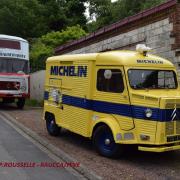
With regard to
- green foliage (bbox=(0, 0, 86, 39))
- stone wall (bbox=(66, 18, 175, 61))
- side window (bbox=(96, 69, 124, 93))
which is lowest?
side window (bbox=(96, 69, 124, 93))

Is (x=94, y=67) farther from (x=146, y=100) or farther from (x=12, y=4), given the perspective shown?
(x=12, y=4)

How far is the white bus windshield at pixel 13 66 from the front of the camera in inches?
856

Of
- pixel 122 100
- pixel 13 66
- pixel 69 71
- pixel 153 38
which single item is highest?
pixel 153 38

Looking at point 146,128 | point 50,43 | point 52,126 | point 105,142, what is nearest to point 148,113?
point 146,128

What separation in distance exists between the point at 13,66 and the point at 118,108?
1331cm

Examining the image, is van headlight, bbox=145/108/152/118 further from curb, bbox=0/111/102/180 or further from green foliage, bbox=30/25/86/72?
green foliage, bbox=30/25/86/72

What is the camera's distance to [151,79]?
991 cm

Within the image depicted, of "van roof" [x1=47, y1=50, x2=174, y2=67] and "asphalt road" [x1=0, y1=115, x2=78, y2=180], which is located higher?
"van roof" [x1=47, y1=50, x2=174, y2=67]

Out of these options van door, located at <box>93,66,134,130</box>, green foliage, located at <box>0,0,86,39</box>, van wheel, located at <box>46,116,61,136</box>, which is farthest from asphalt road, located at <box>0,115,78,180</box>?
green foliage, located at <box>0,0,86,39</box>

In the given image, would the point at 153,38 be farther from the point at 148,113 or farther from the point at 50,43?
the point at 50,43

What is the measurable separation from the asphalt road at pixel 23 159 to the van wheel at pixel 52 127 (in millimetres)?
759

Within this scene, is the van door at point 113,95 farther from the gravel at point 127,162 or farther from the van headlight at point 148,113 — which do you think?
the gravel at point 127,162

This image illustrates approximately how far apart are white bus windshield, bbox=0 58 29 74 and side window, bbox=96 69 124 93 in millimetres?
12311

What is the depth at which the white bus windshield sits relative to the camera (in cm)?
2175
